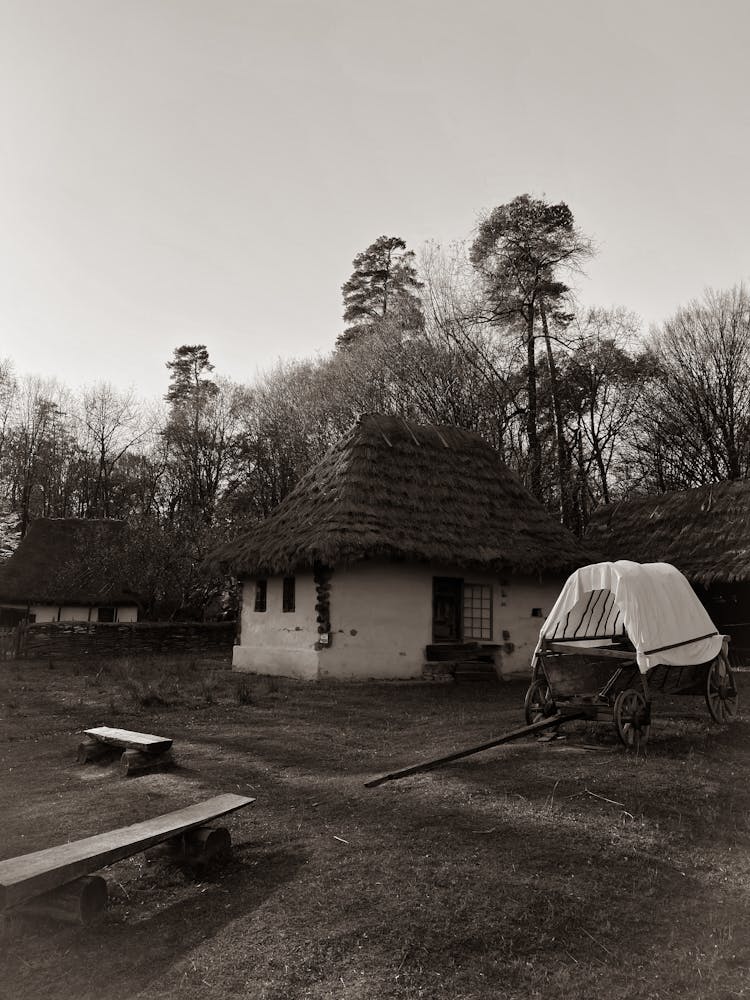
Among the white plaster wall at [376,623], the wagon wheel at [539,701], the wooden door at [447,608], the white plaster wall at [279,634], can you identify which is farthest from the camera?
the wooden door at [447,608]

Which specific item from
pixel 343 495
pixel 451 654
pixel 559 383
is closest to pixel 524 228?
pixel 559 383

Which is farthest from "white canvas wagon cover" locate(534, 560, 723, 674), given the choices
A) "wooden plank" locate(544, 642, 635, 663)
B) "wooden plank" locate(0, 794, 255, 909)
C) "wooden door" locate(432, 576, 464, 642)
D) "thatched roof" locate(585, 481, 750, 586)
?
"thatched roof" locate(585, 481, 750, 586)

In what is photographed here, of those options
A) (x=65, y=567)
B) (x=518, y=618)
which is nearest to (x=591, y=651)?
(x=518, y=618)

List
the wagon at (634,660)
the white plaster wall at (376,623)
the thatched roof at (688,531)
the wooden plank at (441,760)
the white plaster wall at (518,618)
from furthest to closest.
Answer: the thatched roof at (688,531) → the white plaster wall at (518,618) → the white plaster wall at (376,623) → the wagon at (634,660) → the wooden plank at (441,760)

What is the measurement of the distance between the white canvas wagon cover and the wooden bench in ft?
13.6

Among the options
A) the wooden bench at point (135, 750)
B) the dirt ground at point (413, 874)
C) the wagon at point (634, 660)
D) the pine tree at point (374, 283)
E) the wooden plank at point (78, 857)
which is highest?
the pine tree at point (374, 283)

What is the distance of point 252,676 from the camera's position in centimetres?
1583

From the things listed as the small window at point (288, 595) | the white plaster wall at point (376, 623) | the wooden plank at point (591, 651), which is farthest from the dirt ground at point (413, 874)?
the small window at point (288, 595)

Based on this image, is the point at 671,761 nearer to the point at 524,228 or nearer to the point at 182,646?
the point at 182,646

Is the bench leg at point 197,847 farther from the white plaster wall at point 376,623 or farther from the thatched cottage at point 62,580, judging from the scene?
the thatched cottage at point 62,580

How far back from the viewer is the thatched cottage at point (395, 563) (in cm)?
1480

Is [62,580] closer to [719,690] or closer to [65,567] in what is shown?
[65,567]

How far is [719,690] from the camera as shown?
898cm

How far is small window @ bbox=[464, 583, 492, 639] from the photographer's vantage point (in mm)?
16234
